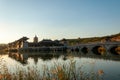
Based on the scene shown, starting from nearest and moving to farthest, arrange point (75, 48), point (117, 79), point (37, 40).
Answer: point (117, 79) < point (75, 48) < point (37, 40)

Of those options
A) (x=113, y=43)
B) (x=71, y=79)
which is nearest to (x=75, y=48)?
(x=113, y=43)

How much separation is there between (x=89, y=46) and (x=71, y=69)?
72.7 m

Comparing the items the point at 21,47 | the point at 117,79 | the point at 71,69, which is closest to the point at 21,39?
the point at 21,47

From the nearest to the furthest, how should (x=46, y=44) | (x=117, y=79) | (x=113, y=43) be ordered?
1. (x=117, y=79)
2. (x=113, y=43)
3. (x=46, y=44)

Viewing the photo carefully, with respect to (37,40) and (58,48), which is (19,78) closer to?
(58,48)

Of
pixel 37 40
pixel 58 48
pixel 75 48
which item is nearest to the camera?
pixel 75 48

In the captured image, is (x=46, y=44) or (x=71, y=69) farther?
(x=46, y=44)

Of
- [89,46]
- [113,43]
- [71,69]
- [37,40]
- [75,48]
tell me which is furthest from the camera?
[37,40]

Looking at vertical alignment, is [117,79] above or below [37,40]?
below

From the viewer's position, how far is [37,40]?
4769 inches

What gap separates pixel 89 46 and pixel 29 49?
3275 cm

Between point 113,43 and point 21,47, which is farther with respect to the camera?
point 21,47

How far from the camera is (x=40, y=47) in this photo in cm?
10525

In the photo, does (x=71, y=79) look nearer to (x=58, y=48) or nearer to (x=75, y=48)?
(x=75, y=48)
